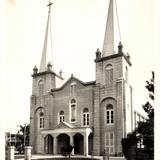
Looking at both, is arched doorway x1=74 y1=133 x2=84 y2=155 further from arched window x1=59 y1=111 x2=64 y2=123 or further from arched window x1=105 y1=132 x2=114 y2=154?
arched window x1=105 y1=132 x2=114 y2=154

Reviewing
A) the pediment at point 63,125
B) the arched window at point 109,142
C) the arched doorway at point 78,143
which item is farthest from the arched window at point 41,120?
the arched window at point 109,142

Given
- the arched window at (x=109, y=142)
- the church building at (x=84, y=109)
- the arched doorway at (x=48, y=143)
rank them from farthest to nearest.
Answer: the arched doorway at (x=48, y=143), the arched window at (x=109, y=142), the church building at (x=84, y=109)

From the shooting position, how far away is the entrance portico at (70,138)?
10.4 metres

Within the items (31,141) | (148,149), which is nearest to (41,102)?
(31,141)

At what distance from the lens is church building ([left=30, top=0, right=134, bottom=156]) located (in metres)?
9.71

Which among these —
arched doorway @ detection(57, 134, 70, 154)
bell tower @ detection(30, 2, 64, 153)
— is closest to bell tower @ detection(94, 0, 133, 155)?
arched doorway @ detection(57, 134, 70, 154)

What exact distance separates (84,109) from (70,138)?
1.16 meters

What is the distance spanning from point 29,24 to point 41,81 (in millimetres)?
7615

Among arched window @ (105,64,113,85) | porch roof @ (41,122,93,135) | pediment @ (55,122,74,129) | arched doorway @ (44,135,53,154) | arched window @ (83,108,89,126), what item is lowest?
arched doorway @ (44,135,53,154)

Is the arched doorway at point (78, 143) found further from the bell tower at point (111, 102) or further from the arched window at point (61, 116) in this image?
the arched window at point (61, 116)

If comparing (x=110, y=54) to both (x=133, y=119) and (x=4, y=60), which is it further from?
(x=4, y=60)

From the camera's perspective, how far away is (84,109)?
36.0 feet

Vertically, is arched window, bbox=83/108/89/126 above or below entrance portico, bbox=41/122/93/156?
above

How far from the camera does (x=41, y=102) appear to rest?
39.3ft
